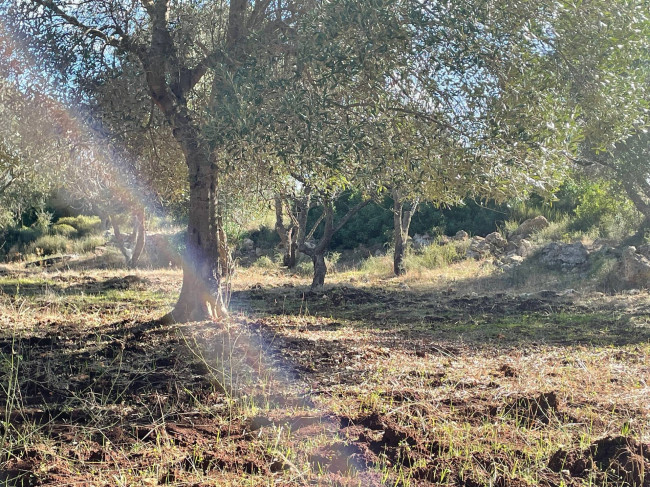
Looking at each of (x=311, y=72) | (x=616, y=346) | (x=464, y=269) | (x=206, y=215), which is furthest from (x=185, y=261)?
(x=464, y=269)

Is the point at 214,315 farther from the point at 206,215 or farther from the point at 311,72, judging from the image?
the point at 311,72

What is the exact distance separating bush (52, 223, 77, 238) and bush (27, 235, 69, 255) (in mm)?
1462

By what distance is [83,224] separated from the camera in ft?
108

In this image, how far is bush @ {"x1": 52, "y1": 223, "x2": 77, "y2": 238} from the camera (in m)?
31.2

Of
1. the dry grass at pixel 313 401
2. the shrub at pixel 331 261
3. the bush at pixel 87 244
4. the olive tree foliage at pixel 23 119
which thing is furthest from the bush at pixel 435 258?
the bush at pixel 87 244

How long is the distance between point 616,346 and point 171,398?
6070mm

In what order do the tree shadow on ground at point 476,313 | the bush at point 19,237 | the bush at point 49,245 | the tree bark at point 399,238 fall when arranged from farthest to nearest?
the bush at point 19,237 < the bush at point 49,245 < the tree bark at point 399,238 < the tree shadow on ground at point 476,313

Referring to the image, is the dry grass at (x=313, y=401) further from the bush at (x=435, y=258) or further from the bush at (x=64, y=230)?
the bush at (x=64, y=230)

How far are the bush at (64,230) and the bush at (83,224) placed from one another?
0.54m

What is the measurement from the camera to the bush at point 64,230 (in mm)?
31156

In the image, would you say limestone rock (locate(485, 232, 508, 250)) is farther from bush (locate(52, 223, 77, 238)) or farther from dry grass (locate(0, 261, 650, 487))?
bush (locate(52, 223, 77, 238))

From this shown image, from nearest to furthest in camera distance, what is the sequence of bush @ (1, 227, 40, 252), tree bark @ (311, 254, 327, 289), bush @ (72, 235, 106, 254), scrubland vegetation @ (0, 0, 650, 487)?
scrubland vegetation @ (0, 0, 650, 487), tree bark @ (311, 254, 327, 289), bush @ (72, 235, 106, 254), bush @ (1, 227, 40, 252)

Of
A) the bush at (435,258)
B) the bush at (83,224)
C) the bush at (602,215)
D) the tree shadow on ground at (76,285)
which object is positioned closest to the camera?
the tree shadow on ground at (76,285)

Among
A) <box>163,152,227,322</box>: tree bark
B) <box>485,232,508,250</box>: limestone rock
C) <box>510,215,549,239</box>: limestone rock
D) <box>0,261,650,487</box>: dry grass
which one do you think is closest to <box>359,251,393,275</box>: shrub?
<box>485,232,508,250</box>: limestone rock
